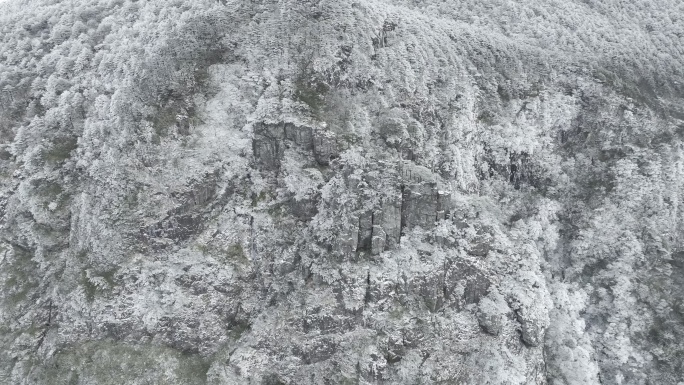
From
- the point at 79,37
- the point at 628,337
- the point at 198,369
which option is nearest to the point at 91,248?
the point at 198,369

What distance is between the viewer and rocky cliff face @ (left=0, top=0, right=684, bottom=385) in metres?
33.0

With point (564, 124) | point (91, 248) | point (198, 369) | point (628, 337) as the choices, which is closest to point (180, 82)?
point (91, 248)

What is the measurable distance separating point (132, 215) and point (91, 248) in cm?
402

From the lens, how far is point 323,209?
35.9 m

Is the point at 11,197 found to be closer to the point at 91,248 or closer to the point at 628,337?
the point at 91,248

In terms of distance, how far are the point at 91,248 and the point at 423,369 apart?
2695cm

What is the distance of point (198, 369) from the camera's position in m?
32.4

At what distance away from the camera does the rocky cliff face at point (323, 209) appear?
33.0 metres

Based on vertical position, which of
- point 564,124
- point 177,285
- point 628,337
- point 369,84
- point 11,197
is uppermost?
point 369,84

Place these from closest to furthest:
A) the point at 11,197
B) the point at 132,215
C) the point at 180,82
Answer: the point at 132,215 < the point at 11,197 < the point at 180,82

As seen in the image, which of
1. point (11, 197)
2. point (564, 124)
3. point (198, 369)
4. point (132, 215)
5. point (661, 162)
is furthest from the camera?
point (564, 124)

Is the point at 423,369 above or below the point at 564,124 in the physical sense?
below

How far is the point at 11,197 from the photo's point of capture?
1455 inches

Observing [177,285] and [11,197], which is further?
[11,197]
